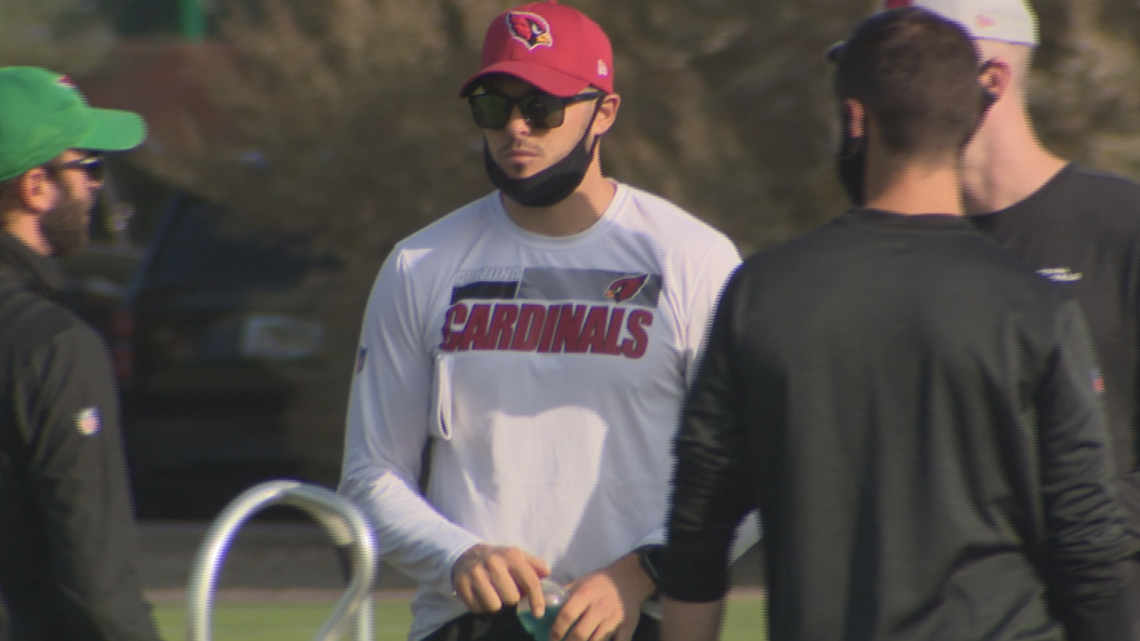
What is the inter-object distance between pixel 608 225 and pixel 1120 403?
1.10m

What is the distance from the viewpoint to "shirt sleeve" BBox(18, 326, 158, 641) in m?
2.96

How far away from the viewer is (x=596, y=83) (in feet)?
11.7

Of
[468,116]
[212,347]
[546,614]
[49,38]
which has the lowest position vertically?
[212,347]

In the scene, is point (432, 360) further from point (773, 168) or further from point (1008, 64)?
point (773, 168)

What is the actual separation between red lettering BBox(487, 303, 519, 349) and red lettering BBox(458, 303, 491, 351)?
1 cm

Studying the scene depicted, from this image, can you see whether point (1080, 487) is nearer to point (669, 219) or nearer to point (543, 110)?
point (669, 219)

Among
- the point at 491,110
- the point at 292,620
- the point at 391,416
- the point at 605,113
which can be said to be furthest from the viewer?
the point at 292,620

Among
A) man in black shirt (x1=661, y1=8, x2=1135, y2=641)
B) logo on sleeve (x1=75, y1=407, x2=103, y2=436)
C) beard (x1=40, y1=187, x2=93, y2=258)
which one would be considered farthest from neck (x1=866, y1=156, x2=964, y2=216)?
beard (x1=40, y1=187, x2=93, y2=258)

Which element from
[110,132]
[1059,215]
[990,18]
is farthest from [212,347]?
[1059,215]

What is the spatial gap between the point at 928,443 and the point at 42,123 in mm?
1904

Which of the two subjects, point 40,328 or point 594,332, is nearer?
point 40,328

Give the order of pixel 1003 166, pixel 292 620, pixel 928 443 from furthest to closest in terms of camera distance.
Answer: pixel 292 620
pixel 1003 166
pixel 928 443

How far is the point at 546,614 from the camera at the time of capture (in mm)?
3221

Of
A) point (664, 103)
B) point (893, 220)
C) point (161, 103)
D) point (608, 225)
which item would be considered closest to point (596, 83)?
point (608, 225)
